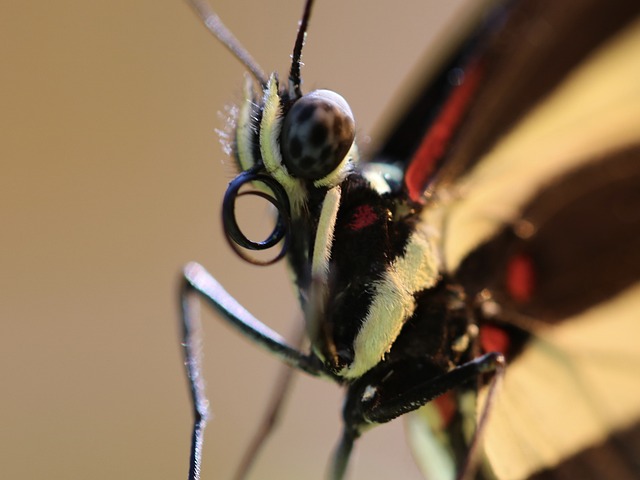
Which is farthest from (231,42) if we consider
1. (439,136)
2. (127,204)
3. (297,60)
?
(127,204)

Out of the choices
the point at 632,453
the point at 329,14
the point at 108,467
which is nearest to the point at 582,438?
the point at 632,453

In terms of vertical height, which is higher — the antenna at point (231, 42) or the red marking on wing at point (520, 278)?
the antenna at point (231, 42)

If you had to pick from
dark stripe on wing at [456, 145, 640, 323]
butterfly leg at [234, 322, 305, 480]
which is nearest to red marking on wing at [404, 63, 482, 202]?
dark stripe on wing at [456, 145, 640, 323]

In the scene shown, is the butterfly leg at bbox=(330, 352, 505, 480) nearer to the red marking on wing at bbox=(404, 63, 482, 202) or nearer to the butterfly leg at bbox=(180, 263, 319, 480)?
the butterfly leg at bbox=(180, 263, 319, 480)

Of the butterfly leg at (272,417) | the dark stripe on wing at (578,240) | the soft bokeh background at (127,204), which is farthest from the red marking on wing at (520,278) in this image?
the soft bokeh background at (127,204)

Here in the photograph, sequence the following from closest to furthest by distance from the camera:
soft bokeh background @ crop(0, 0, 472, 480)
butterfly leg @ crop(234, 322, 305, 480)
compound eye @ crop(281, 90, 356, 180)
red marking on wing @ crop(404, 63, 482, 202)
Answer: compound eye @ crop(281, 90, 356, 180) → red marking on wing @ crop(404, 63, 482, 202) → butterfly leg @ crop(234, 322, 305, 480) → soft bokeh background @ crop(0, 0, 472, 480)

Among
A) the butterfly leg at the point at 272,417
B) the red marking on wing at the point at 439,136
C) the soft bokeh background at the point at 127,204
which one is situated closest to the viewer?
the red marking on wing at the point at 439,136

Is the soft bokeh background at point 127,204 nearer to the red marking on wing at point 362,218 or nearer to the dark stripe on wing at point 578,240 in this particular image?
the dark stripe on wing at point 578,240

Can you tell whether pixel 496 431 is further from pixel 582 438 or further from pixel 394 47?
pixel 394 47

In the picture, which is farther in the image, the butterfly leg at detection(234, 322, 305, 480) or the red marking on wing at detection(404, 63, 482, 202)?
the butterfly leg at detection(234, 322, 305, 480)
